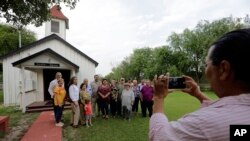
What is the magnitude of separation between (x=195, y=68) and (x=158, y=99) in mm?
49621

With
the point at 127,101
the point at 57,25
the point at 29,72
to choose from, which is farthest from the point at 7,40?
the point at 127,101

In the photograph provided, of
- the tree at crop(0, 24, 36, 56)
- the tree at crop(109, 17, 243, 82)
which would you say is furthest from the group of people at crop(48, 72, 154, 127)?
the tree at crop(0, 24, 36, 56)

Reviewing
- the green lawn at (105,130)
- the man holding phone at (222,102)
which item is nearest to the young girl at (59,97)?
the green lawn at (105,130)

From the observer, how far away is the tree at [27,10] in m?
10.9

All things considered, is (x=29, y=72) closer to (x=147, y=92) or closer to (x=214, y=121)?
(x=147, y=92)

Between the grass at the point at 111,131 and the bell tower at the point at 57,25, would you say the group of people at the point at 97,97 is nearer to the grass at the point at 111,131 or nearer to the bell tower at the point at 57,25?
the grass at the point at 111,131

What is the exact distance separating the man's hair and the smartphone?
0.71 metres

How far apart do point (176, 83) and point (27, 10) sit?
10705 millimetres

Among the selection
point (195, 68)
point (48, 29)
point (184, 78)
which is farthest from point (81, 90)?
point (195, 68)

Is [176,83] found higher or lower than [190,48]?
lower

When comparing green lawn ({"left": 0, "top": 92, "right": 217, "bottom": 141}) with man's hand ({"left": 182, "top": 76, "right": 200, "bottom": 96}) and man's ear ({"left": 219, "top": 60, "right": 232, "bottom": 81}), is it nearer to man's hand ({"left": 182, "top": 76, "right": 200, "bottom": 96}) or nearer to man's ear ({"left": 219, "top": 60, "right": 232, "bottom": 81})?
man's hand ({"left": 182, "top": 76, "right": 200, "bottom": 96})

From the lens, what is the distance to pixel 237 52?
1197 millimetres

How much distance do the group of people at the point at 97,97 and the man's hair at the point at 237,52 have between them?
1051cm

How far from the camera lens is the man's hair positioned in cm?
119
